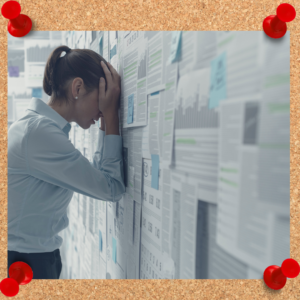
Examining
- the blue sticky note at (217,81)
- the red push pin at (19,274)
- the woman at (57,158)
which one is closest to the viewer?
the blue sticky note at (217,81)

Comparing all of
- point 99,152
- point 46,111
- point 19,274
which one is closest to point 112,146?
point 99,152

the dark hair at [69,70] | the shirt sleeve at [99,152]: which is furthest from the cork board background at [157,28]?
the shirt sleeve at [99,152]

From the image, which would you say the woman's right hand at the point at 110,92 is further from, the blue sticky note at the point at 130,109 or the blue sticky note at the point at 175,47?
the blue sticky note at the point at 175,47

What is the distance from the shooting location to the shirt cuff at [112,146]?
0.61m

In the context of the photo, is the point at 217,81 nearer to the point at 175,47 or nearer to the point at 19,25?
the point at 175,47

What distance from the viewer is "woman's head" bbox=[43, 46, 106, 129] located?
61cm

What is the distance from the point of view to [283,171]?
13.3 inches

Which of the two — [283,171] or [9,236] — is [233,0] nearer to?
[283,171]

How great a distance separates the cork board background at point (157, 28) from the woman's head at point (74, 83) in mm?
113

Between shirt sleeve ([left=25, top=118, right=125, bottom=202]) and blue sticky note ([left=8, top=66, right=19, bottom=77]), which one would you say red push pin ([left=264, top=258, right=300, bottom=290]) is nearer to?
shirt sleeve ([left=25, top=118, right=125, bottom=202])

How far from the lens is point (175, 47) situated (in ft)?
1.32

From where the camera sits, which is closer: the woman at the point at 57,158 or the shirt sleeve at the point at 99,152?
the woman at the point at 57,158

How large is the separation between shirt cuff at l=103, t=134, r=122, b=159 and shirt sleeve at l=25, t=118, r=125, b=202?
3 cm

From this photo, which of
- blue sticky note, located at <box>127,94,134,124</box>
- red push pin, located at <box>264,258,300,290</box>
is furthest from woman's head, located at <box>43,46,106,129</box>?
red push pin, located at <box>264,258,300,290</box>
